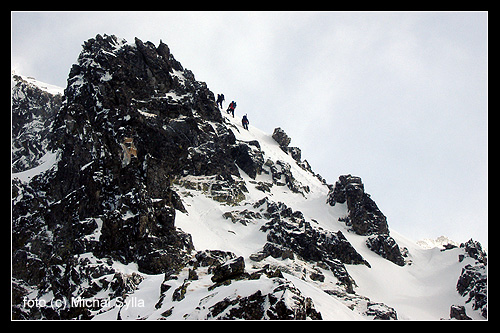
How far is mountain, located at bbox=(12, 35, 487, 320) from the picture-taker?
34531 mm

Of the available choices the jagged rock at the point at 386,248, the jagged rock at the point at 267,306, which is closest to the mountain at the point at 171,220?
the jagged rock at the point at 386,248

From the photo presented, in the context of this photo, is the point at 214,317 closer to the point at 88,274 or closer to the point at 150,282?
the point at 150,282

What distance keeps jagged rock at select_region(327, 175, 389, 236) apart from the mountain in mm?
237

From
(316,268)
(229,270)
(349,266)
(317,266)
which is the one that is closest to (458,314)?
(349,266)

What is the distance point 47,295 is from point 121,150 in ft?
64.1

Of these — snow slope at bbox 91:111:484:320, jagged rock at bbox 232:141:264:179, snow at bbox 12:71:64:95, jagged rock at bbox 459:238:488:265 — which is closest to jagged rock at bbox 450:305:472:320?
snow slope at bbox 91:111:484:320

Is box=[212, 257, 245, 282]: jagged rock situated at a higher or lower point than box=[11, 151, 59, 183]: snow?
lower

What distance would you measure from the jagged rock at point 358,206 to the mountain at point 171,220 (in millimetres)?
237

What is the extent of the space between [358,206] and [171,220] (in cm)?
3505

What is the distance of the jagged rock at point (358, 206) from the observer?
212ft

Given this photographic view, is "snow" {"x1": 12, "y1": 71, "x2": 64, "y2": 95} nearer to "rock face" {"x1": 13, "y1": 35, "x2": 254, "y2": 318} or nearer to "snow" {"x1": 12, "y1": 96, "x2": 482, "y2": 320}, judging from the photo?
"rock face" {"x1": 13, "y1": 35, "x2": 254, "y2": 318}

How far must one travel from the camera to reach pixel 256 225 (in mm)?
53812

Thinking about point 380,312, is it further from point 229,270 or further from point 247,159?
point 247,159
